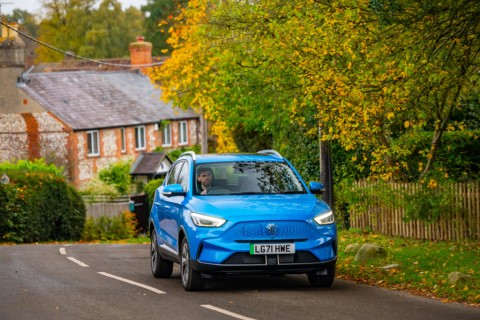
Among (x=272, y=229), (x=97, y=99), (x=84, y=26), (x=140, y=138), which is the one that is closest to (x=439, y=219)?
(x=272, y=229)

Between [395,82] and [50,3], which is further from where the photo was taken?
[50,3]

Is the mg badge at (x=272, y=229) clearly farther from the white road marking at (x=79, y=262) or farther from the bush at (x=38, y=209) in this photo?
the bush at (x=38, y=209)

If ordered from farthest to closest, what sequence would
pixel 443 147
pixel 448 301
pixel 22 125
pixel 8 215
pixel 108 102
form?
pixel 108 102
pixel 22 125
pixel 8 215
pixel 443 147
pixel 448 301

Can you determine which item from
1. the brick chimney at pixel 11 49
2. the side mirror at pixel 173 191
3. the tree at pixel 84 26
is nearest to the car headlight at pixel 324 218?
the side mirror at pixel 173 191

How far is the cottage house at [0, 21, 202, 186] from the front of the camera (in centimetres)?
6175

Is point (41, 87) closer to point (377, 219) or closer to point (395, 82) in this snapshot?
point (377, 219)

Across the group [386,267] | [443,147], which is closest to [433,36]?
[386,267]

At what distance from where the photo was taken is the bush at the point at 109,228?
4081 centimetres

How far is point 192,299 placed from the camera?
13578mm

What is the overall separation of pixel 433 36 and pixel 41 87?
51517 millimetres

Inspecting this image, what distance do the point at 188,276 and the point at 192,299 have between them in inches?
37.0

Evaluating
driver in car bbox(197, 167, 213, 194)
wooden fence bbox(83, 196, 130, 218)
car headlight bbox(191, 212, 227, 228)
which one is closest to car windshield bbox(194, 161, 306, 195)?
driver in car bbox(197, 167, 213, 194)

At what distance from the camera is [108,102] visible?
67500 millimetres

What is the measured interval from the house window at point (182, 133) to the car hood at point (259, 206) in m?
58.3
